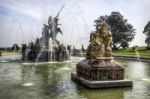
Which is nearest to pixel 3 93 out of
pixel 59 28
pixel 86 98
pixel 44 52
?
pixel 86 98

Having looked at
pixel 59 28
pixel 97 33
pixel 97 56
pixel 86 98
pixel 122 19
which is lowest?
pixel 86 98

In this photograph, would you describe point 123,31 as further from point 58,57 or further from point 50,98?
point 50,98

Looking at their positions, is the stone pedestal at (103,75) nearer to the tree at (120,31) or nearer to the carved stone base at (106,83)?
the carved stone base at (106,83)

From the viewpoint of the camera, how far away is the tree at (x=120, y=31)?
81.4 metres

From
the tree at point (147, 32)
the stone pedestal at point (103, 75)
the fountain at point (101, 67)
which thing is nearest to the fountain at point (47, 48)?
the fountain at point (101, 67)

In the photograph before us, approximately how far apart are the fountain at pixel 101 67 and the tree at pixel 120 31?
64423 mm

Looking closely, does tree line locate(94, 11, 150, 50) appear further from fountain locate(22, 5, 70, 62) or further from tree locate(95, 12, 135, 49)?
fountain locate(22, 5, 70, 62)

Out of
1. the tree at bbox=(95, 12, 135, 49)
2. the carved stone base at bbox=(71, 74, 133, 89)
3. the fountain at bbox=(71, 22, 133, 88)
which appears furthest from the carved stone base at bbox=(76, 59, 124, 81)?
the tree at bbox=(95, 12, 135, 49)

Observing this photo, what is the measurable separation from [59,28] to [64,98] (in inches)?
1292

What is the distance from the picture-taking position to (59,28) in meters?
45.1

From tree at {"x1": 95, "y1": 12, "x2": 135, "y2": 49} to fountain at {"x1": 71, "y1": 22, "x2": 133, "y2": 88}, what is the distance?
211ft

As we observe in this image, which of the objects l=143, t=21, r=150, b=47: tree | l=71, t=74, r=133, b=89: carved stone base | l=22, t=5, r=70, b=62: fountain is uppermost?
l=143, t=21, r=150, b=47: tree

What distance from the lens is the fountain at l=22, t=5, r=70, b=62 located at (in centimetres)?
3797

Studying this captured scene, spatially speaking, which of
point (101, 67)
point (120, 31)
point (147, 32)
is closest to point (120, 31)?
point (120, 31)
